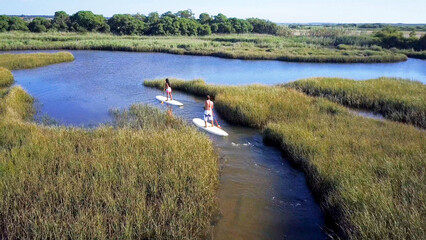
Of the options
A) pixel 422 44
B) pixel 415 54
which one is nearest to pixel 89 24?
pixel 415 54

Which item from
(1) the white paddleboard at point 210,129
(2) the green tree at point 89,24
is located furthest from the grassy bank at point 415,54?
(2) the green tree at point 89,24

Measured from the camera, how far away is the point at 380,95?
63.5 feet

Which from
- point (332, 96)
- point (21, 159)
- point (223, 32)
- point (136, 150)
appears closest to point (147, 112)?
point (136, 150)

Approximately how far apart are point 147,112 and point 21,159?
801 centimetres

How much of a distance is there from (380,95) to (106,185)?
56.2 feet

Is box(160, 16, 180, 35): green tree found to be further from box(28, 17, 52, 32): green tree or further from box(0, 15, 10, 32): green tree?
box(0, 15, 10, 32): green tree

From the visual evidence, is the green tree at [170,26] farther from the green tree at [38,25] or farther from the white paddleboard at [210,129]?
the white paddleboard at [210,129]

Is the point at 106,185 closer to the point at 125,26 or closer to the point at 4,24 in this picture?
the point at 125,26

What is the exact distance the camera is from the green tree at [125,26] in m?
87.4

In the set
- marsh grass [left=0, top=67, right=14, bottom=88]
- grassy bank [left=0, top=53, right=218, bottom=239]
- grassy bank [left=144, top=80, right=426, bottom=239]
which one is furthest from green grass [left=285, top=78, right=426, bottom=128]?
marsh grass [left=0, top=67, right=14, bottom=88]

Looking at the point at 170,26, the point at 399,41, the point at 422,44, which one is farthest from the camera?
the point at 170,26

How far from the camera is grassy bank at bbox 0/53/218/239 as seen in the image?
22.5ft

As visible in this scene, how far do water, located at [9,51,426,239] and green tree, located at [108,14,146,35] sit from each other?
44095 millimetres

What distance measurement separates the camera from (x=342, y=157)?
33.4 feet
